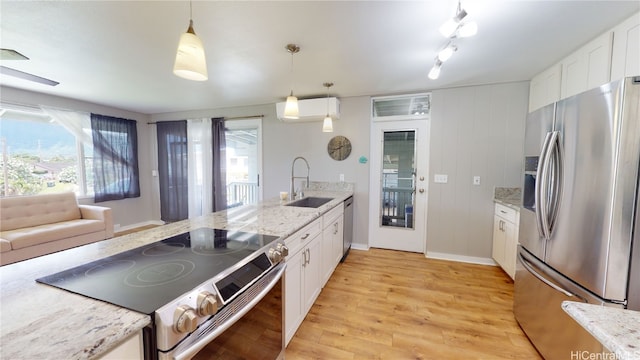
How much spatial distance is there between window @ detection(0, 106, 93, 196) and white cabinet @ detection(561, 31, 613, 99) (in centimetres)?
677

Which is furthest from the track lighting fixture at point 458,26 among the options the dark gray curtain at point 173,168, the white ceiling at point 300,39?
the dark gray curtain at point 173,168

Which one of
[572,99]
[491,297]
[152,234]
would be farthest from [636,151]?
[152,234]

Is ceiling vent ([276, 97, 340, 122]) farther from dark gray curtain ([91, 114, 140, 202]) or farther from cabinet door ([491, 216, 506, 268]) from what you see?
dark gray curtain ([91, 114, 140, 202])

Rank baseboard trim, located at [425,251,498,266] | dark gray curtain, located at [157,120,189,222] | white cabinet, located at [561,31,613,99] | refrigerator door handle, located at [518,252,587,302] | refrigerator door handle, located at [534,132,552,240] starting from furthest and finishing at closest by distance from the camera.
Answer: dark gray curtain, located at [157,120,189,222] < baseboard trim, located at [425,251,498,266] < white cabinet, located at [561,31,613,99] < refrigerator door handle, located at [534,132,552,240] < refrigerator door handle, located at [518,252,587,302]

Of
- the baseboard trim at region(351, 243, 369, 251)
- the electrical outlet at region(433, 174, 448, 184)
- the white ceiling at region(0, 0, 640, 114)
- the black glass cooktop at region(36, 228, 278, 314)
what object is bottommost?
the baseboard trim at region(351, 243, 369, 251)

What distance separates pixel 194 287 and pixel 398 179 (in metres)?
3.26

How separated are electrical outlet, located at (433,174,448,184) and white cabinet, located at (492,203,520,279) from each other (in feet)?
2.25

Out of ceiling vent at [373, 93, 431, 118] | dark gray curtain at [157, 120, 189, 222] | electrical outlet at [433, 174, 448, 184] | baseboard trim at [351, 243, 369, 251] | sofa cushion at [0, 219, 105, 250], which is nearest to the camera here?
sofa cushion at [0, 219, 105, 250]

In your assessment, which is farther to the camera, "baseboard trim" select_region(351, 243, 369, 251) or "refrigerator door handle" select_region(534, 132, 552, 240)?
"baseboard trim" select_region(351, 243, 369, 251)

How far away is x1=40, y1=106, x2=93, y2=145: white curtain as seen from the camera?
12.3ft

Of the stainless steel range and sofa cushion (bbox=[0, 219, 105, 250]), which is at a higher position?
the stainless steel range

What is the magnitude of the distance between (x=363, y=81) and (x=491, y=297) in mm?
2814

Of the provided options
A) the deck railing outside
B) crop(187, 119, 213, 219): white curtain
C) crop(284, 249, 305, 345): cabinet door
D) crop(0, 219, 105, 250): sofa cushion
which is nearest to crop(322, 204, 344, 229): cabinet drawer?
crop(284, 249, 305, 345): cabinet door

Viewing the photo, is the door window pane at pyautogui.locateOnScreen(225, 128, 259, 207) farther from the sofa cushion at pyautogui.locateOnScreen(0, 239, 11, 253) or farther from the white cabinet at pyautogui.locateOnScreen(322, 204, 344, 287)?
the sofa cushion at pyautogui.locateOnScreen(0, 239, 11, 253)
